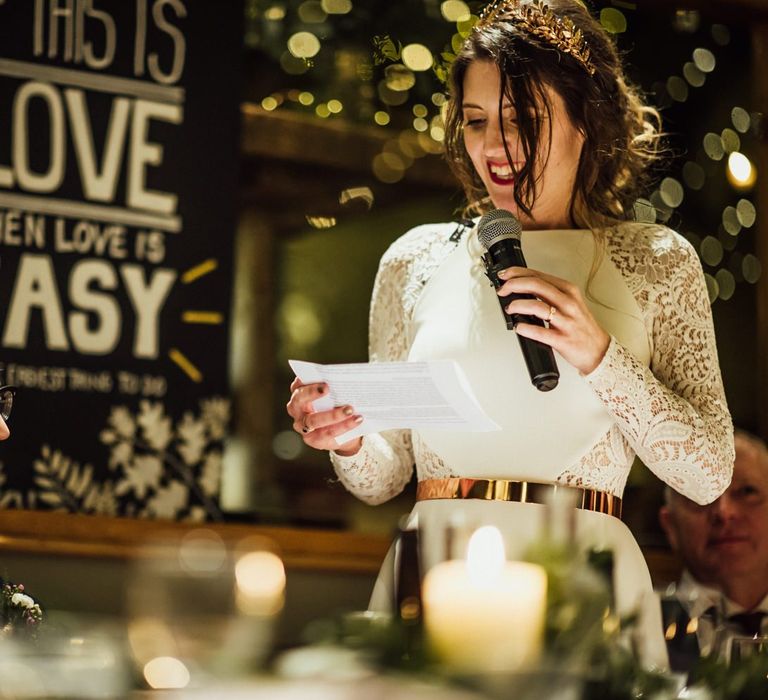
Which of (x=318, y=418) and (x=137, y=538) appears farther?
(x=137, y=538)

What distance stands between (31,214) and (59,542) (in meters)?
0.80

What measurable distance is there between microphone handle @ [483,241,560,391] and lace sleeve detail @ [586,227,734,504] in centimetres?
11

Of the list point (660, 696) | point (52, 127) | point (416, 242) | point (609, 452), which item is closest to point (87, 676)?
point (660, 696)

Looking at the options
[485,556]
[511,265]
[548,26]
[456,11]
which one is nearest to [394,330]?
[511,265]

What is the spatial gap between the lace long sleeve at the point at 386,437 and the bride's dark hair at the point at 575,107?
0.65 feet

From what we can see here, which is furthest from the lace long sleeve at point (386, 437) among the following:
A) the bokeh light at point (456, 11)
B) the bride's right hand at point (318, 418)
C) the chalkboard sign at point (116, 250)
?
the bokeh light at point (456, 11)

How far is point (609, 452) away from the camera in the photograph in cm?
185

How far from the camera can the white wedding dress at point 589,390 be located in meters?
1.76

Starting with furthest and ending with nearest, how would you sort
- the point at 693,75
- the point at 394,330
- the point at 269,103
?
the point at 693,75
the point at 269,103
the point at 394,330

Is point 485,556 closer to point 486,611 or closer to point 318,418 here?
point 486,611

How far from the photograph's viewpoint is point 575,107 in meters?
1.93

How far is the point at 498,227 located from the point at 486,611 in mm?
1064

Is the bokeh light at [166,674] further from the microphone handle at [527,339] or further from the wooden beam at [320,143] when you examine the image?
the wooden beam at [320,143]

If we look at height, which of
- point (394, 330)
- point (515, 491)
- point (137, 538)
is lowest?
point (137, 538)
